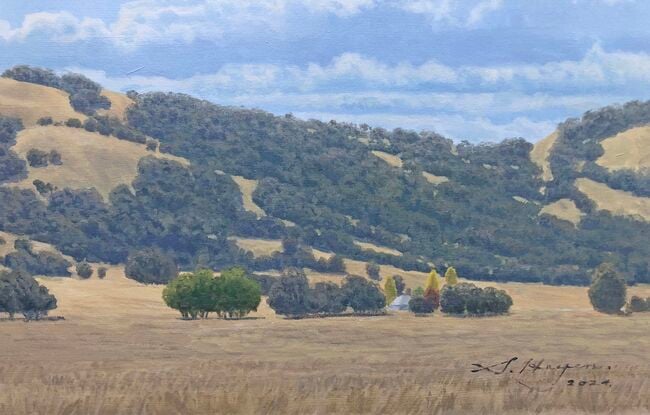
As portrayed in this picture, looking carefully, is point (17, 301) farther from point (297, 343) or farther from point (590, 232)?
point (590, 232)

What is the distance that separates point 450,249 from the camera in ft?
577

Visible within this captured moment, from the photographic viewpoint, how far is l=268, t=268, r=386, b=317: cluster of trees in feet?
331

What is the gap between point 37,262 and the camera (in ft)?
435


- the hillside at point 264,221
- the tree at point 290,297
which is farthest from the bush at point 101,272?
the tree at point 290,297

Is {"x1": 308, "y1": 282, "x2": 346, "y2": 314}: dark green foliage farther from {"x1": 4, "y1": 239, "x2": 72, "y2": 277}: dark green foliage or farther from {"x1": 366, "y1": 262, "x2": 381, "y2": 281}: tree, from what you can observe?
{"x1": 366, "y1": 262, "x2": 381, "y2": 281}: tree

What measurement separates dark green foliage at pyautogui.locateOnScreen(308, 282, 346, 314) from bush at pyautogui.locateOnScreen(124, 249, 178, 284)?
32.9m

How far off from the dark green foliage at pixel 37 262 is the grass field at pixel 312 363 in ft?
88.5

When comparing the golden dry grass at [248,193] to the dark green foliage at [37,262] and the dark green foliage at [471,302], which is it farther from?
the dark green foliage at [471,302]

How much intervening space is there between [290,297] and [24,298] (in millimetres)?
21348

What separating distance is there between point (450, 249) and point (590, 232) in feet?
73.9

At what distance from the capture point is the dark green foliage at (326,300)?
100 metres

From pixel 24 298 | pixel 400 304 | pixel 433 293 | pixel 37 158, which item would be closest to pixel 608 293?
pixel 433 293

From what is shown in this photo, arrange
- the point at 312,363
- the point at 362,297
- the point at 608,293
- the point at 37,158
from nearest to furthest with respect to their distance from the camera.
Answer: the point at 312,363 → the point at 362,297 → the point at 608,293 → the point at 37,158
